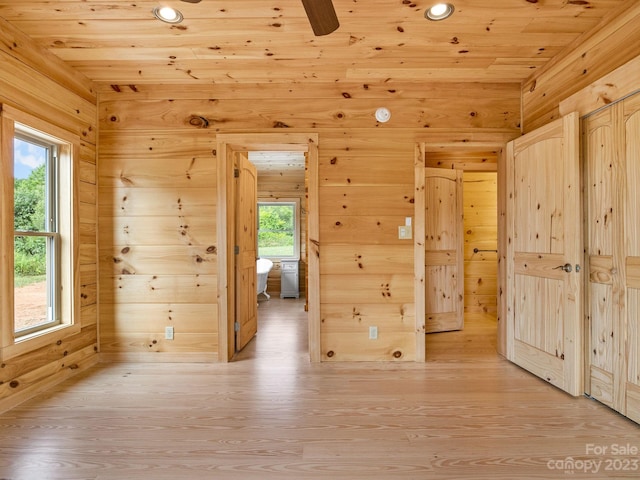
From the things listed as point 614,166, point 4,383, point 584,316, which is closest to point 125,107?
point 4,383

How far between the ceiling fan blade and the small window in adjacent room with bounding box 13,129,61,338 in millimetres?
2212

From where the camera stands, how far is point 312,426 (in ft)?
6.55

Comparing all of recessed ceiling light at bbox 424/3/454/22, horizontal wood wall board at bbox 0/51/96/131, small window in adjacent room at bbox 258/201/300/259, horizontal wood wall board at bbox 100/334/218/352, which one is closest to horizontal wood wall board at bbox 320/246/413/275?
horizontal wood wall board at bbox 100/334/218/352

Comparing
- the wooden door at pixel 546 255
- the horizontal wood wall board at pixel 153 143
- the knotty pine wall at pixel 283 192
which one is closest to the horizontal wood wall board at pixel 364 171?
the wooden door at pixel 546 255

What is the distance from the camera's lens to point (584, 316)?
→ 236 centimetres

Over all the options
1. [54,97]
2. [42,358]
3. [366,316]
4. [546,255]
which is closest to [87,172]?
[54,97]

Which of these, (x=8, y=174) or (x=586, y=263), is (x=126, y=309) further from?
(x=586, y=263)

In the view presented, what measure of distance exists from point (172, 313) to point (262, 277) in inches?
131

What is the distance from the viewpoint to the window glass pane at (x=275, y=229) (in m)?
7.17

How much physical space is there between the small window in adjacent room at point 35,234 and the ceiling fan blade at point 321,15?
2.21 meters

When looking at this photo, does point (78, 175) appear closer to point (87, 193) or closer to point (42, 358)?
point (87, 193)

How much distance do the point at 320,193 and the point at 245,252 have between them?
111 centimetres

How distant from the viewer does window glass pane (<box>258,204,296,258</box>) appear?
7166 mm

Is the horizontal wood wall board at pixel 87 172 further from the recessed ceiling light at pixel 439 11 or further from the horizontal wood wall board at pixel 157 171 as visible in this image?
the recessed ceiling light at pixel 439 11
